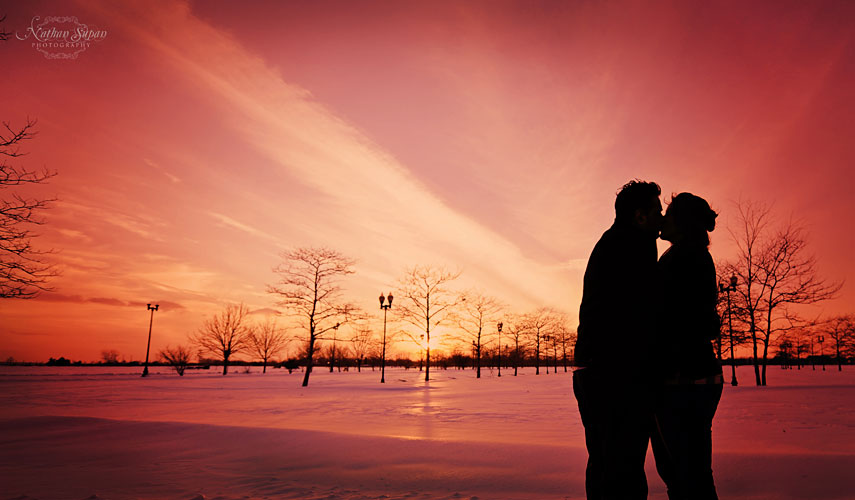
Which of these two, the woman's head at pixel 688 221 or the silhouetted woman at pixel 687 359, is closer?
the silhouetted woman at pixel 687 359

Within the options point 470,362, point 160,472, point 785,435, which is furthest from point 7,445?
point 470,362

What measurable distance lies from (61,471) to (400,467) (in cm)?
415

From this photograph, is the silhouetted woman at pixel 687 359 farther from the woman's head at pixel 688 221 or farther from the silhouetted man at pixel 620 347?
the silhouetted man at pixel 620 347

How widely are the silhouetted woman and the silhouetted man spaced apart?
0.24 meters

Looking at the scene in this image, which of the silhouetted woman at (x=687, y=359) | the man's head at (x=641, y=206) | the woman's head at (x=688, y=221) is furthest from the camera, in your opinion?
the woman's head at (x=688, y=221)

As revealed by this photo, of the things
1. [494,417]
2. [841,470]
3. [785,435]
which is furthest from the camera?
[494,417]

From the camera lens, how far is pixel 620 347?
8.84 feet

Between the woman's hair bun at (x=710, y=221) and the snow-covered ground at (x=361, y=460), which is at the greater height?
the woman's hair bun at (x=710, y=221)

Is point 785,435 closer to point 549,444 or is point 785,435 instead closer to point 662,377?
point 549,444

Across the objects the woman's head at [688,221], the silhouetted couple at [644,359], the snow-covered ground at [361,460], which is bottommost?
the snow-covered ground at [361,460]

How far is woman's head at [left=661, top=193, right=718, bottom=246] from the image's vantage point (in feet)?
10.4

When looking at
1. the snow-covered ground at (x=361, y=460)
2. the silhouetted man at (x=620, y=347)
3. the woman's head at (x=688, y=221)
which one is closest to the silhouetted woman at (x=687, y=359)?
the woman's head at (x=688, y=221)

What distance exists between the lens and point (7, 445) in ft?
23.7

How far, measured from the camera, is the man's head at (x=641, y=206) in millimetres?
2936
